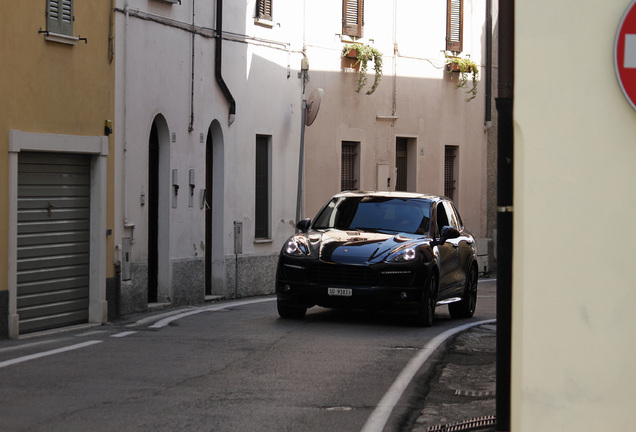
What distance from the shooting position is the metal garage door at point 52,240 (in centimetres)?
1430

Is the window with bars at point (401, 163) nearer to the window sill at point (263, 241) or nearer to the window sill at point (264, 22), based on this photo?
the window sill at point (263, 241)

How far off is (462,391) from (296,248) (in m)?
5.27

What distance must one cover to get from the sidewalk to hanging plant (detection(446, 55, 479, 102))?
17073 mm

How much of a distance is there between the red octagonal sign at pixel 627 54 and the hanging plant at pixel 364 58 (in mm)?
21309

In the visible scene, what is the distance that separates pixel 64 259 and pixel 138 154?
3.05 m

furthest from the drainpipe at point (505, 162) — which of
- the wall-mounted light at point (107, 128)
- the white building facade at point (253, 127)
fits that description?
the white building facade at point (253, 127)

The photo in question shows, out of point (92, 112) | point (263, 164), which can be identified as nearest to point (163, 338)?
point (92, 112)

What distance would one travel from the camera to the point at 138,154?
17.8 metres

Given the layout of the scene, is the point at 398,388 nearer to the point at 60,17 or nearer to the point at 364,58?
the point at 60,17

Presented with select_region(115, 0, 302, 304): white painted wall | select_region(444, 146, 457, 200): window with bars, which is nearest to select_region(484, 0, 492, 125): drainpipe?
select_region(444, 146, 457, 200): window with bars

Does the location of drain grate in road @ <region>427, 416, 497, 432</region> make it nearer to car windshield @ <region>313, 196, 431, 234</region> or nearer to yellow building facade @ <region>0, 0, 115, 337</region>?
yellow building facade @ <region>0, 0, 115, 337</region>

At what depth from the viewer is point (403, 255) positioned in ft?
47.1

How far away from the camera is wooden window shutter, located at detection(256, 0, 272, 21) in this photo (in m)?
22.7

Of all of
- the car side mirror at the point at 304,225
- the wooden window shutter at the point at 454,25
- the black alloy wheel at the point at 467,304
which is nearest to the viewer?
the car side mirror at the point at 304,225
